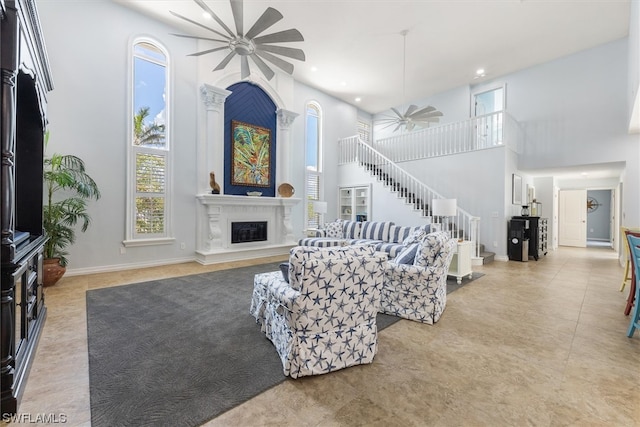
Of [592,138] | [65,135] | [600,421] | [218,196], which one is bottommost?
[600,421]

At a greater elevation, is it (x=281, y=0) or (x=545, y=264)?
(x=281, y=0)

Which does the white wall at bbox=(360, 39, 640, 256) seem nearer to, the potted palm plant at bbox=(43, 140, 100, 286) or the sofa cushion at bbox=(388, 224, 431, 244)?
the sofa cushion at bbox=(388, 224, 431, 244)

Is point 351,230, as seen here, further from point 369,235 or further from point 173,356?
point 173,356

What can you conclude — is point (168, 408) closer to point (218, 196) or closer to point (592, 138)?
point (218, 196)

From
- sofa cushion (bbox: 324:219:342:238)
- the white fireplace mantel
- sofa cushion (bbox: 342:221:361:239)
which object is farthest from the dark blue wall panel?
sofa cushion (bbox: 342:221:361:239)

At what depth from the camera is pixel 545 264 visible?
6.33 m

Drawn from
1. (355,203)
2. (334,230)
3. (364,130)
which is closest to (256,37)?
(334,230)

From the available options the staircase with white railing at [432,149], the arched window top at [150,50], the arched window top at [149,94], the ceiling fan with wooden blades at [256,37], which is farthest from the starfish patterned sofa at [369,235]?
the arched window top at [150,50]

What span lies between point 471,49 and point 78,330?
8.51 m

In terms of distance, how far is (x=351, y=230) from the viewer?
20.5ft

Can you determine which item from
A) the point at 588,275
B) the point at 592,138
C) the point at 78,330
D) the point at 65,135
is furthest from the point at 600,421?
the point at 592,138

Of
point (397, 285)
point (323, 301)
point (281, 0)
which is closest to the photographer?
point (323, 301)

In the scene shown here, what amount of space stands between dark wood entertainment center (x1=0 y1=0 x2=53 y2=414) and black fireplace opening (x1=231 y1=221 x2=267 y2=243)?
368cm

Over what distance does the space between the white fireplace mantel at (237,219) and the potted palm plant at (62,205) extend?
6.32 feet
